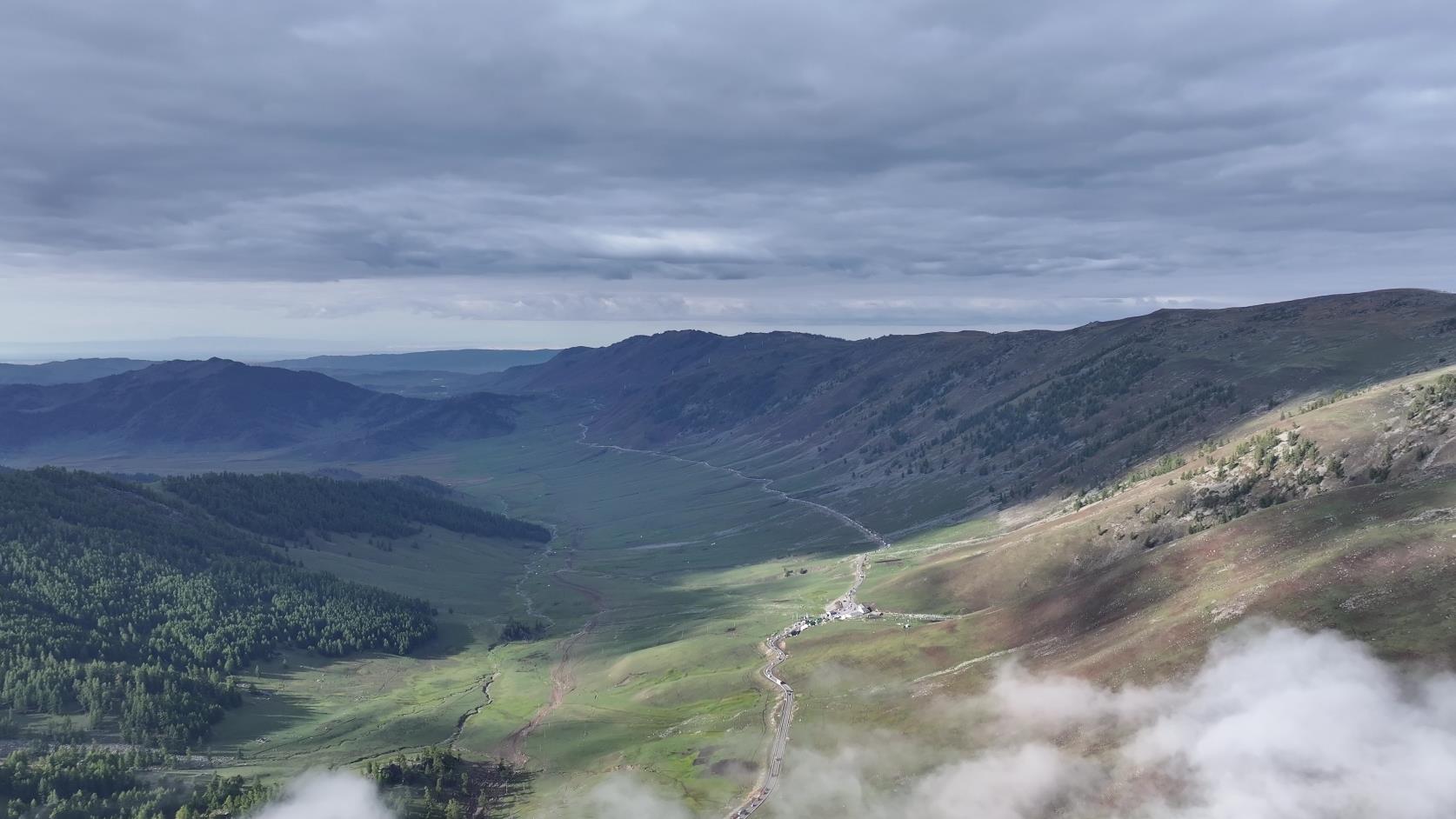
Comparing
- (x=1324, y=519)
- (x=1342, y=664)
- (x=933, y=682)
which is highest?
(x=1324, y=519)

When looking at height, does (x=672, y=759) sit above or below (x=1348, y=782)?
below

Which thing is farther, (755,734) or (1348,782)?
(755,734)

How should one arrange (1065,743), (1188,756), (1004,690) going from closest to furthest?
(1188,756), (1065,743), (1004,690)

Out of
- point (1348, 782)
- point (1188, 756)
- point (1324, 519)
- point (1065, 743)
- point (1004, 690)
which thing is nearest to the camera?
point (1348, 782)

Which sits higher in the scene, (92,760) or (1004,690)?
(1004,690)

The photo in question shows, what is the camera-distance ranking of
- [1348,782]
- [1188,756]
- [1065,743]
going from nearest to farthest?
[1348,782], [1188,756], [1065,743]

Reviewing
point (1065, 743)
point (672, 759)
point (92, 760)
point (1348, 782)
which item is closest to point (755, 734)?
point (672, 759)

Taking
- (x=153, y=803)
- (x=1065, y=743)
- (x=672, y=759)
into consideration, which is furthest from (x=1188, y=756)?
(x=153, y=803)

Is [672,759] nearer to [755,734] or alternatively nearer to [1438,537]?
[755,734]

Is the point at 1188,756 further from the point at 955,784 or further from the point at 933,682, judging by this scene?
the point at 933,682
